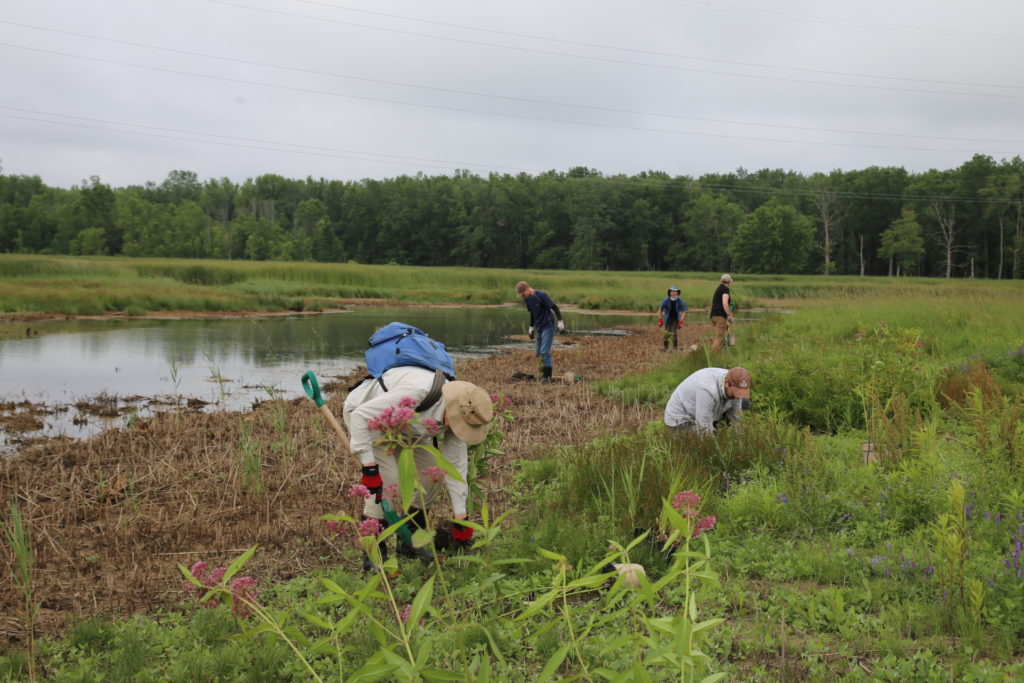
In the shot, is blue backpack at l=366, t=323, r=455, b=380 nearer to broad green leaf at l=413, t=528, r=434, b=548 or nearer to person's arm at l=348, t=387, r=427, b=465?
person's arm at l=348, t=387, r=427, b=465

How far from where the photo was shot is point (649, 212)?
95500 mm

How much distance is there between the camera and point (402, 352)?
5047mm

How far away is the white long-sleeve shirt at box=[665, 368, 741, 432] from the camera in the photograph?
6.80 meters

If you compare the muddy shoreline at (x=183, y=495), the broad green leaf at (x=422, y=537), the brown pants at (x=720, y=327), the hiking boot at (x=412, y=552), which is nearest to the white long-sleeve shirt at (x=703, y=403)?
the muddy shoreline at (x=183, y=495)

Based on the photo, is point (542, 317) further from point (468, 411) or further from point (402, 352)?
point (468, 411)

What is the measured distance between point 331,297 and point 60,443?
106 ft

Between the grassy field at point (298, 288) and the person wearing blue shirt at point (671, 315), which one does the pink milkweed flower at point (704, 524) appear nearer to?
the person wearing blue shirt at point (671, 315)

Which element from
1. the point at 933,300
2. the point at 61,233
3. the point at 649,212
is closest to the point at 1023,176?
the point at 649,212

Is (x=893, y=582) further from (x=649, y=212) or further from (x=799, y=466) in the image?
(x=649, y=212)

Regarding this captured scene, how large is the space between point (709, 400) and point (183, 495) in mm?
4980

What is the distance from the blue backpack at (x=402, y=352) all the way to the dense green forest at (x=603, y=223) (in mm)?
82688

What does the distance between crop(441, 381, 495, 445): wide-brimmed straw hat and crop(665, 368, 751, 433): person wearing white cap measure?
2.79 meters

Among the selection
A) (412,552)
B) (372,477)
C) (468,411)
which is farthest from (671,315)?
(372,477)

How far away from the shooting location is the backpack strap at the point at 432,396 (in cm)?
485
